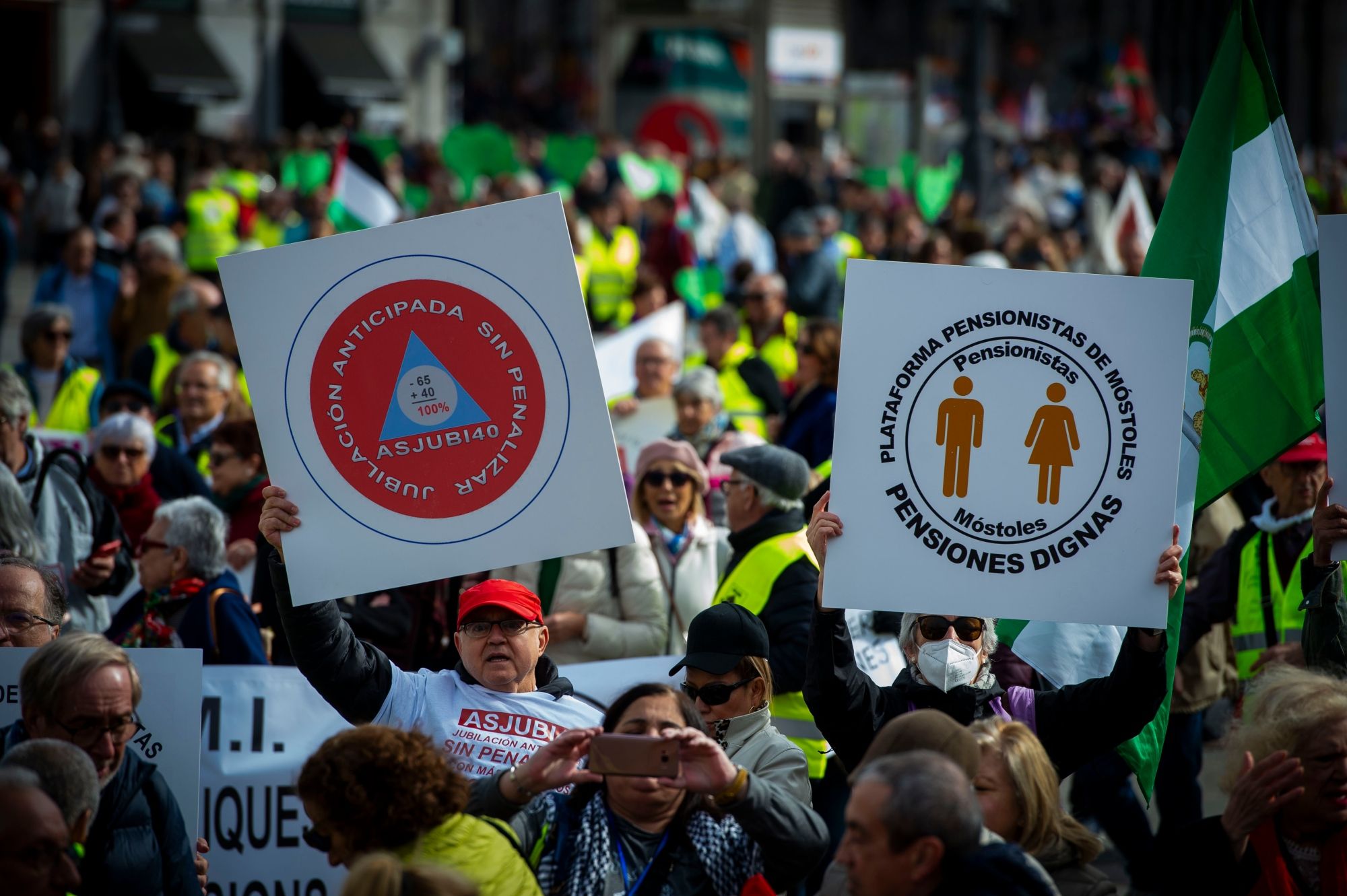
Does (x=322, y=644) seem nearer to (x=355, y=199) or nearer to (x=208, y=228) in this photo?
(x=355, y=199)

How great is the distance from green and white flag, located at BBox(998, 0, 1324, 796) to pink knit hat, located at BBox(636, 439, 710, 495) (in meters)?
1.65

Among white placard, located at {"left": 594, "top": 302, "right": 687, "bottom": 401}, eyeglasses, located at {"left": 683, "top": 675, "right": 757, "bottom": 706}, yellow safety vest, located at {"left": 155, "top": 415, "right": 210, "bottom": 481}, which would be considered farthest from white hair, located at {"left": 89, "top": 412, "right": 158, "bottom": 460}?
white placard, located at {"left": 594, "top": 302, "right": 687, "bottom": 401}

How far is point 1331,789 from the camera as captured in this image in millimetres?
3619

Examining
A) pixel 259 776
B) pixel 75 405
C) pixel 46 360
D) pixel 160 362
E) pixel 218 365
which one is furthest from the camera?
pixel 160 362

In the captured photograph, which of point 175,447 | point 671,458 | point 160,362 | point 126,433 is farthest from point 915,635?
point 160,362

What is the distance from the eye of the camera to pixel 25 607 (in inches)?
Result: 177

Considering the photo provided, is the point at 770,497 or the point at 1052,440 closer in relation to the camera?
the point at 1052,440

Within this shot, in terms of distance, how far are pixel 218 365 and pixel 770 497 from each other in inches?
133

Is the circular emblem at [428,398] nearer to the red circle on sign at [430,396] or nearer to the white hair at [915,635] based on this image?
the red circle on sign at [430,396]

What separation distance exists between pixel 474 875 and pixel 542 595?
270 centimetres

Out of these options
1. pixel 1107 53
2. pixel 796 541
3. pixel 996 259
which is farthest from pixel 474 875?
pixel 1107 53

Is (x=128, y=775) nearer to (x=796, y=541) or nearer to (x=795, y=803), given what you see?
(x=795, y=803)

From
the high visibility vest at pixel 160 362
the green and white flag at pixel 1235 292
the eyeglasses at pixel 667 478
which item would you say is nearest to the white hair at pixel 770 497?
the eyeglasses at pixel 667 478

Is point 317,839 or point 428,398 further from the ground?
point 428,398
